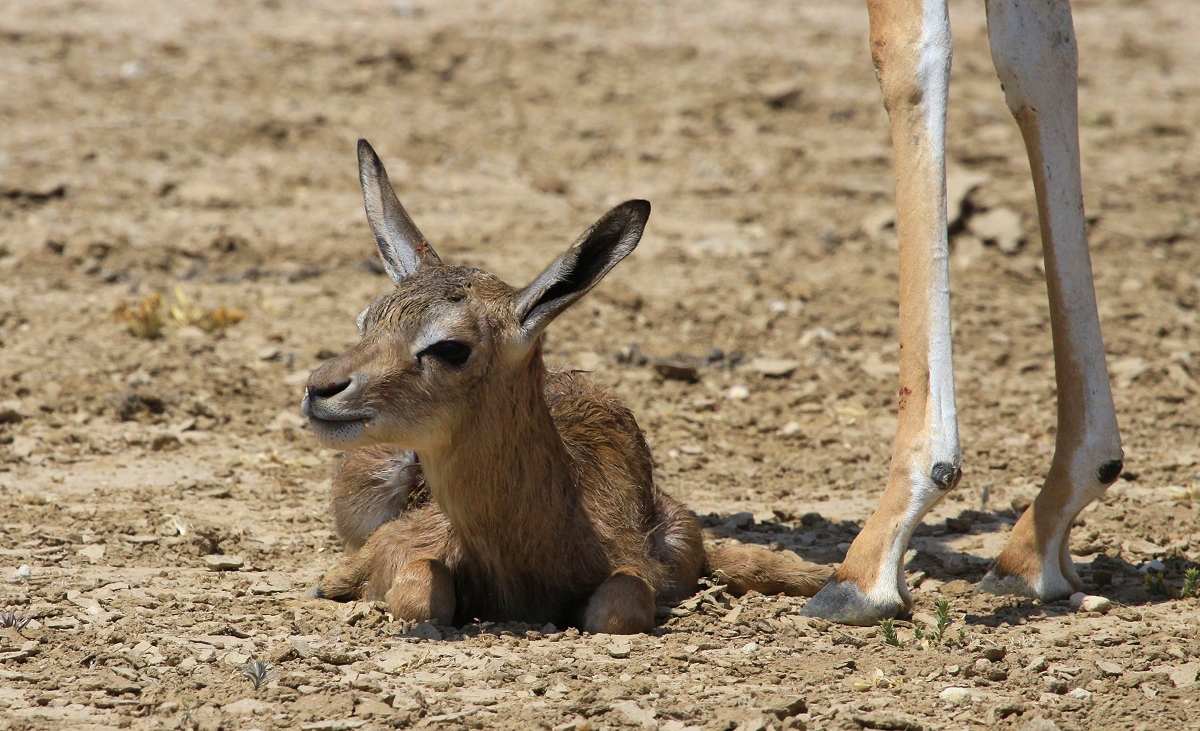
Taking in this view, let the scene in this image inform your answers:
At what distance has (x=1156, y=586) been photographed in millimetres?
5652

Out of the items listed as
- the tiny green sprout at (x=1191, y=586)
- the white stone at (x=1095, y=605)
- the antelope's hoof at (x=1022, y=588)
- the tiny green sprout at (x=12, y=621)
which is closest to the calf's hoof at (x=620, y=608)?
the antelope's hoof at (x=1022, y=588)

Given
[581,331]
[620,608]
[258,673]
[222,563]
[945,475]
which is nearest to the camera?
[258,673]

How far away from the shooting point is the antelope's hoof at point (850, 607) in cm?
511

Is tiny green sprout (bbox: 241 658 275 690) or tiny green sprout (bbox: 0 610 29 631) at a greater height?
tiny green sprout (bbox: 0 610 29 631)

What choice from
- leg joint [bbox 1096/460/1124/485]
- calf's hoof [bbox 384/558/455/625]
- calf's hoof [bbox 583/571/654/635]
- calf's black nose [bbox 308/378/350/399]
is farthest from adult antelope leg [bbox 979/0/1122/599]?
calf's black nose [bbox 308/378/350/399]

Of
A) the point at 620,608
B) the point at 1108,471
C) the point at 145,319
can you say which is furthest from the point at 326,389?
the point at 145,319

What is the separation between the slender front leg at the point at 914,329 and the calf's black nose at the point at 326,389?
6.50 ft

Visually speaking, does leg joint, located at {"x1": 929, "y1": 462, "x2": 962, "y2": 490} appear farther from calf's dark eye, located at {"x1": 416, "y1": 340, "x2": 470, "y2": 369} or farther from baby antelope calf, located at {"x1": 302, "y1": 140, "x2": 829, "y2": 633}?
calf's dark eye, located at {"x1": 416, "y1": 340, "x2": 470, "y2": 369}

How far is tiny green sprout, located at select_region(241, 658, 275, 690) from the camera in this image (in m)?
4.41

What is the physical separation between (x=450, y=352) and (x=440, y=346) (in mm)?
47

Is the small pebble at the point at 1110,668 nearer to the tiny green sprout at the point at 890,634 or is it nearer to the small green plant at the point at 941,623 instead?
the small green plant at the point at 941,623

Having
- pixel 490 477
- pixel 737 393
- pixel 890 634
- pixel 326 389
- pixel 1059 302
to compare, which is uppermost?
pixel 1059 302

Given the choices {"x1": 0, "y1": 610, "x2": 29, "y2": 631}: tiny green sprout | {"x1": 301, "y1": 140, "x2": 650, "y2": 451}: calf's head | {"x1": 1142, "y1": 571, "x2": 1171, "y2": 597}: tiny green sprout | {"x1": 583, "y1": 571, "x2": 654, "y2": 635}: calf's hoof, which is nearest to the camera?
{"x1": 0, "y1": 610, "x2": 29, "y2": 631}: tiny green sprout

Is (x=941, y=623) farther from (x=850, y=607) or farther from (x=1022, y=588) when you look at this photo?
(x=1022, y=588)
